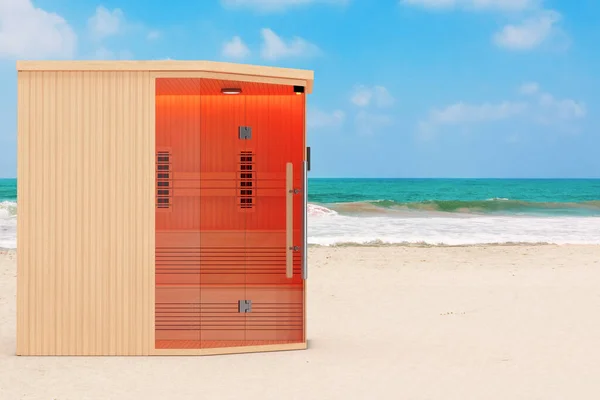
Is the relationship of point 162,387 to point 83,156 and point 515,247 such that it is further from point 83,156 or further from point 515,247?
point 515,247

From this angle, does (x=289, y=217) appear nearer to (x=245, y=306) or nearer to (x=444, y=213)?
(x=245, y=306)

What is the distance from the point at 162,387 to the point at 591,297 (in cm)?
599

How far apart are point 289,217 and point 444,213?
88.3 ft

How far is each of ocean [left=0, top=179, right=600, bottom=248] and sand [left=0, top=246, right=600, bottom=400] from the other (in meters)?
7.71

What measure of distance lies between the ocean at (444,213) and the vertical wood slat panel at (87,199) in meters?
11.7

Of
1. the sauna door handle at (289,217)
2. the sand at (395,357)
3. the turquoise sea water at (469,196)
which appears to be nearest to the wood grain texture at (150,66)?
the sauna door handle at (289,217)

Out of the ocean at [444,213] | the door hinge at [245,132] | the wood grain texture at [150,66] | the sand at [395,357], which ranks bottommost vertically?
the sand at [395,357]

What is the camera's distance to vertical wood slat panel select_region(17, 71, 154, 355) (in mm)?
6102

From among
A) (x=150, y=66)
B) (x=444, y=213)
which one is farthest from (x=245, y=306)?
(x=444, y=213)

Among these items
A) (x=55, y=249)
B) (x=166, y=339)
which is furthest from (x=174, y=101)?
(x=166, y=339)

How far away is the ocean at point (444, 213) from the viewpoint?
19984mm

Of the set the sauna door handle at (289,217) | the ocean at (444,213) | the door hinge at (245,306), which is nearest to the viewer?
the sauna door handle at (289,217)

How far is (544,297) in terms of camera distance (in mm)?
9602

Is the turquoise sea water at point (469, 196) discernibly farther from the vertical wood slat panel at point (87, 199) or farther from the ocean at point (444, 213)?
the vertical wood slat panel at point (87, 199)
